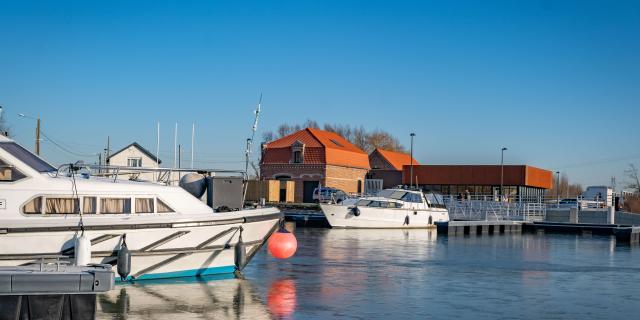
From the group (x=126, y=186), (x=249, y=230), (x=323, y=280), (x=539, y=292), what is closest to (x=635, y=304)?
(x=539, y=292)

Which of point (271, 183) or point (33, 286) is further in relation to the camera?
point (271, 183)

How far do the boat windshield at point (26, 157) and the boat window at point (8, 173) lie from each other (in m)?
0.34

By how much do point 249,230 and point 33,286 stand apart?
24.0ft

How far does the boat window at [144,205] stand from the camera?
16.2 meters

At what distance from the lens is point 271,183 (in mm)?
67375

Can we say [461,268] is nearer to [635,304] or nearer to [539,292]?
[539,292]

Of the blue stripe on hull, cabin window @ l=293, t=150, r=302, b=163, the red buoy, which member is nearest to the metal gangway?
cabin window @ l=293, t=150, r=302, b=163

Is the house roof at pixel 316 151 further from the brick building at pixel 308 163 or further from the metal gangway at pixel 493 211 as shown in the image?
the metal gangway at pixel 493 211

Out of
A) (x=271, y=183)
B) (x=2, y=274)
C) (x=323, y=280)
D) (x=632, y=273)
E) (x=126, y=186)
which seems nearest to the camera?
(x=2, y=274)

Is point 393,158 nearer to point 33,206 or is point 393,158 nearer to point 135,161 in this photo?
point 135,161

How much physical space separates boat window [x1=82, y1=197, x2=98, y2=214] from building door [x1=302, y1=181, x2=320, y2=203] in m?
53.0

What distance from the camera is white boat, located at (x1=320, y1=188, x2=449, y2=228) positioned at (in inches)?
1654

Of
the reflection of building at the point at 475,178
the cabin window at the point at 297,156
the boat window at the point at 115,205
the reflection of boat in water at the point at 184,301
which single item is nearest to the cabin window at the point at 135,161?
the cabin window at the point at 297,156

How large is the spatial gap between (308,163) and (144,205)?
52.1 meters
